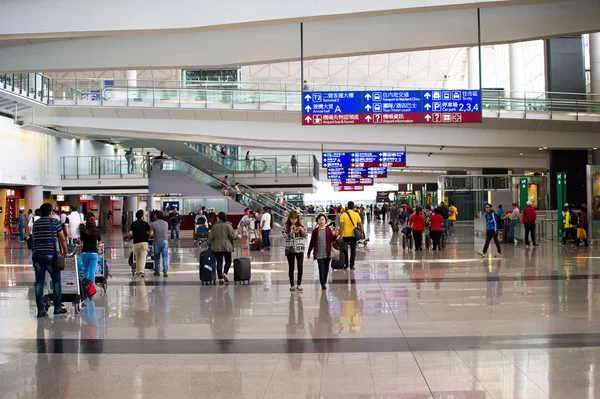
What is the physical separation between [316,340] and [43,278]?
4.74 metres

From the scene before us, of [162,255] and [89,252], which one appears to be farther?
[162,255]

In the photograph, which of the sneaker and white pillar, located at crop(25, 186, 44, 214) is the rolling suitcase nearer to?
the sneaker

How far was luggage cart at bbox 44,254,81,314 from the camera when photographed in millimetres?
11477

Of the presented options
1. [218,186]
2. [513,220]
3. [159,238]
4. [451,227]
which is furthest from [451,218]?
[159,238]

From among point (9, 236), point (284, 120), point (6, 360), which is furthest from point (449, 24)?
point (9, 236)

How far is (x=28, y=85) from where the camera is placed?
3052cm

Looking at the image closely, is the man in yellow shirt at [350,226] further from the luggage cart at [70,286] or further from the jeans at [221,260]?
the luggage cart at [70,286]

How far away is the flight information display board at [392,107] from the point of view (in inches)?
789

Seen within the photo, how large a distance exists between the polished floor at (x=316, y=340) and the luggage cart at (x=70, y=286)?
0.79 feet

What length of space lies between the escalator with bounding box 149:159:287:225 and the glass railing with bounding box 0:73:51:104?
39.0 feet

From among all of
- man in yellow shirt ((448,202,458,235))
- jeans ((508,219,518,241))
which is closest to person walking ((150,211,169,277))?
jeans ((508,219,518,241))

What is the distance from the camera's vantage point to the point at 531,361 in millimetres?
7375

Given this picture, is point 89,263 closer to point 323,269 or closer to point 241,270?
point 241,270

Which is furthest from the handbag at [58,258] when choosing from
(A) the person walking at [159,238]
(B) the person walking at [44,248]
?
(A) the person walking at [159,238]
